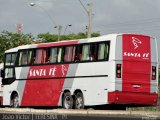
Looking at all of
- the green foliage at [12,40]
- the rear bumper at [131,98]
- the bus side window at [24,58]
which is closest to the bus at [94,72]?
the rear bumper at [131,98]

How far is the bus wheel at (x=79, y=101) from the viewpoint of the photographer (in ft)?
90.0

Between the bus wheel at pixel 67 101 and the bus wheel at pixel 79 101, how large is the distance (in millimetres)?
237

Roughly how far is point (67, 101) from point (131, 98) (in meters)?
3.58

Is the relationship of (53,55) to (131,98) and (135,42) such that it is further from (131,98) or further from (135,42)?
(131,98)

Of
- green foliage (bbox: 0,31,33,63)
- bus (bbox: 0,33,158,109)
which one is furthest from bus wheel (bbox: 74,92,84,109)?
green foliage (bbox: 0,31,33,63)

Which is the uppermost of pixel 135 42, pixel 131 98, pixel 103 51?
pixel 135 42

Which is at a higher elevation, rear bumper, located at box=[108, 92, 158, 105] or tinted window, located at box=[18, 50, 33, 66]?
tinted window, located at box=[18, 50, 33, 66]

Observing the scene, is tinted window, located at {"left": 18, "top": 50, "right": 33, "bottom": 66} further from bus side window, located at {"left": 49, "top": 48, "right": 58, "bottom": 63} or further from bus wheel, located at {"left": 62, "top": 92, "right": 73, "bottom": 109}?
bus wheel, located at {"left": 62, "top": 92, "right": 73, "bottom": 109}

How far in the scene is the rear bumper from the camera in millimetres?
25609

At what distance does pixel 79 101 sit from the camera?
90.4 ft

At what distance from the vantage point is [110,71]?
1003 inches

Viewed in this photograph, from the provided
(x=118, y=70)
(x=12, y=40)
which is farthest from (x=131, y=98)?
(x=12, y=40)

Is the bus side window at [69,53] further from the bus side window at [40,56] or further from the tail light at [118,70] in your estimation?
the tail light at [118,70]

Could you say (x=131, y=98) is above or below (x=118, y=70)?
below
